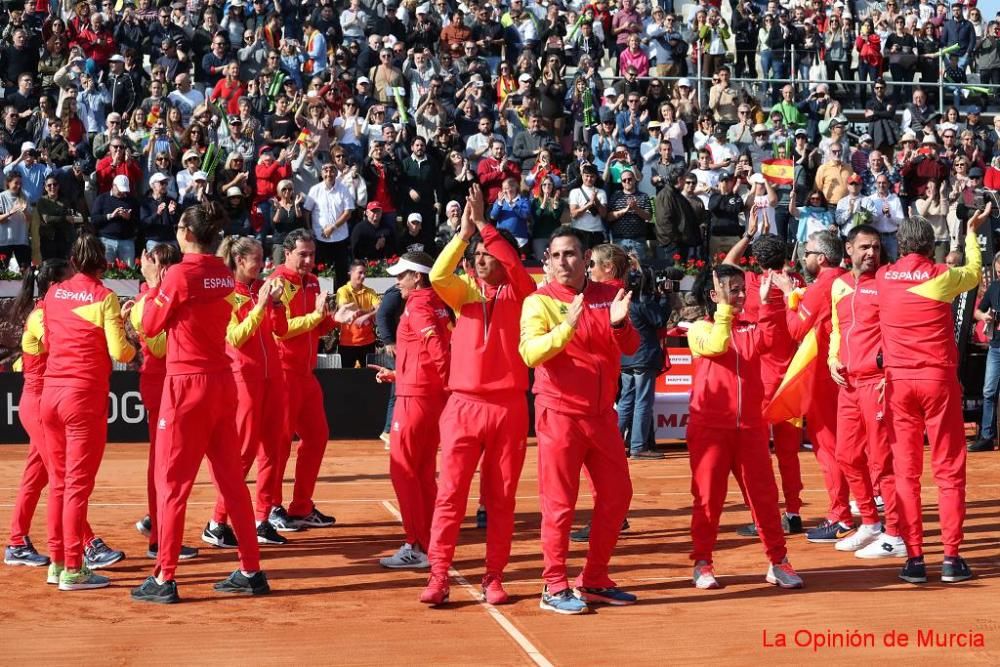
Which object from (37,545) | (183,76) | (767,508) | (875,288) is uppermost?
(183,76)

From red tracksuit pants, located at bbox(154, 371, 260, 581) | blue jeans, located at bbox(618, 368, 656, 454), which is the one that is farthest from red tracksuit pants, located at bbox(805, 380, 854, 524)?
blue jeans, located at bbox(618, 368, 656, 454)

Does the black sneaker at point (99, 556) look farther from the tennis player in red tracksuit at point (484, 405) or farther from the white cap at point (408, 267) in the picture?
the white cap at point (408, 267)

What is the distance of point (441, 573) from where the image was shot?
7.99 meters

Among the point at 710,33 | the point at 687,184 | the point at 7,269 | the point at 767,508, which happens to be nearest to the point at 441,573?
the point at 767,508

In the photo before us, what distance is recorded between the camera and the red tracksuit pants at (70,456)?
8.40 metres

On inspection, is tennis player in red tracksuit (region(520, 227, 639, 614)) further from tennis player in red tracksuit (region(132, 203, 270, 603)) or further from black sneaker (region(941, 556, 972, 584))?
black sneaker (region(941, 556, 972, 584))

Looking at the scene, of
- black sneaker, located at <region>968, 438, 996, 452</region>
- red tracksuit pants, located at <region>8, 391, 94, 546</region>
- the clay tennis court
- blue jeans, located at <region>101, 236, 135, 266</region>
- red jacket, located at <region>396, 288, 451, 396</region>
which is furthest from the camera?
blue jeans, located at <region>101, 236, 135, 266</region>

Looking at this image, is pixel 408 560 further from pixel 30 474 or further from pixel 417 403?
pixel 30 474

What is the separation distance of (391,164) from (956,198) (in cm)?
897

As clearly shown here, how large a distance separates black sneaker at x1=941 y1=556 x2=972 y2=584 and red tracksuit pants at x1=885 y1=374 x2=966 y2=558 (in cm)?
5

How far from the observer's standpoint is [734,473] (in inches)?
332

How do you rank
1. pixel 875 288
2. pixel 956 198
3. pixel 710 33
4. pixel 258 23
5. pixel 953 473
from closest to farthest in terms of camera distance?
pixel 953 473
pixel 875 288
pixel 956 198
pixel 258 23
pixel 710 33

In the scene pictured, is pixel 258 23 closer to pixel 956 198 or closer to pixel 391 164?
Answer: pixel 391 164

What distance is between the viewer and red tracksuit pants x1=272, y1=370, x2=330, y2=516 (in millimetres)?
10492
